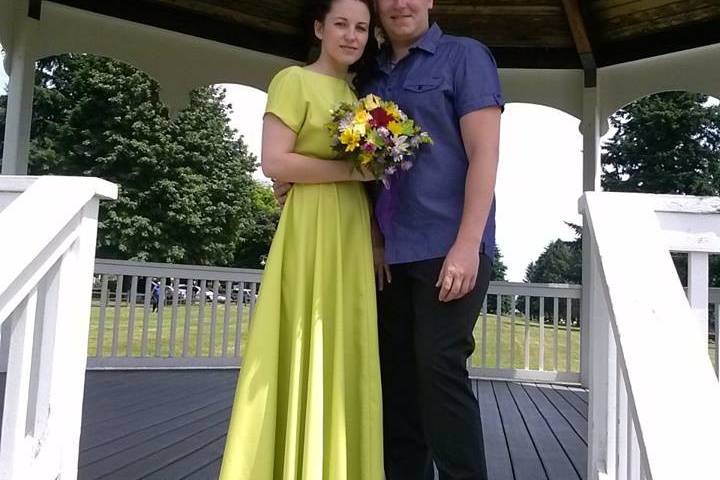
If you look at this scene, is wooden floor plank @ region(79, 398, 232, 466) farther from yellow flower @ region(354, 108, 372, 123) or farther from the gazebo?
yellow flower @ region(354, 108, 372, 123)

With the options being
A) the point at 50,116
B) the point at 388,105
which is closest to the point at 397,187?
the point at 388,105

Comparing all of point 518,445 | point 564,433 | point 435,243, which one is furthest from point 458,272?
point 564,433

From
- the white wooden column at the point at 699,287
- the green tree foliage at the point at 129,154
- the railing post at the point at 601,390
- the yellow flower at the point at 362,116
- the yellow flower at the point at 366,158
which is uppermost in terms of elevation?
the green tree foliage at the point at 129,154

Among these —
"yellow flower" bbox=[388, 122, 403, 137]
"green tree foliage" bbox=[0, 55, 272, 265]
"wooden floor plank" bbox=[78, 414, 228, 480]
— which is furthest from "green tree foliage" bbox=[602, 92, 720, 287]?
"yellow flower" bbox=[388, 122, 403, 137]

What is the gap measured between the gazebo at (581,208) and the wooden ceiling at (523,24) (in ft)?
0.04

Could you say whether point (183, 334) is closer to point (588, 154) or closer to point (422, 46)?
point (588, 154)

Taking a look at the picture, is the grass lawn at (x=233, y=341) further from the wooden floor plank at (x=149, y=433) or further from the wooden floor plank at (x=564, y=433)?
the wooden floor plank at (x=564, y=433)

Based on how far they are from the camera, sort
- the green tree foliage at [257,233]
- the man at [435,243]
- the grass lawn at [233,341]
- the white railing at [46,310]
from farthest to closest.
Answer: the green tree foliage at [257,233] < the grass lawn at [233,341] < the man at [435,243] < the white railing at [46,310]

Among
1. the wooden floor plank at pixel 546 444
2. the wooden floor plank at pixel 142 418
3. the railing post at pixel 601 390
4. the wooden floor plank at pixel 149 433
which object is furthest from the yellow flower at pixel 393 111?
the wooden floor plank at pixel 142 418

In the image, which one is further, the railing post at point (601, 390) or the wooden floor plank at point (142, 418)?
the wooden floor plank at point (142, 418)

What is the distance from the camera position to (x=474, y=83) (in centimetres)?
150

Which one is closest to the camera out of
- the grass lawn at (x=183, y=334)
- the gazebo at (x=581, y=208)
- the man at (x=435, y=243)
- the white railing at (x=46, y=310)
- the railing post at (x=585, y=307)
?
the gazebo at (x=581, y=208)

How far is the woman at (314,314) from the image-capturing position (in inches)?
57.5

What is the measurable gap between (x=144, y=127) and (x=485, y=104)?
23.3 m
